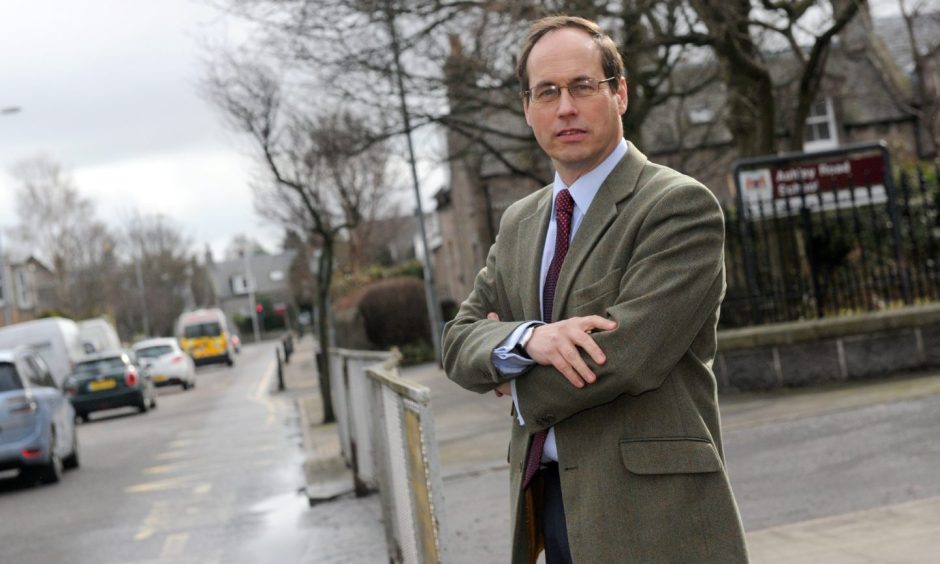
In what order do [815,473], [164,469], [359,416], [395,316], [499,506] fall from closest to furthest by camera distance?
1. [815,473]
2. [499,506]
3. [359,416]
4. [164,469]
5. [395,316]

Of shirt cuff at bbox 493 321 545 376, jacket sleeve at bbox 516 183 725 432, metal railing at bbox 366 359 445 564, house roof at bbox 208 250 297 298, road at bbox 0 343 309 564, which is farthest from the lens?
house roof at bbox 208 250 297 298

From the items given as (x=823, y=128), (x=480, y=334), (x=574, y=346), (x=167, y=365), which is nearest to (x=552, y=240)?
(x=480, y=334)

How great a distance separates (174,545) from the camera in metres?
9.33

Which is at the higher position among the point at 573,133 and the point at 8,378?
the point at 573,133

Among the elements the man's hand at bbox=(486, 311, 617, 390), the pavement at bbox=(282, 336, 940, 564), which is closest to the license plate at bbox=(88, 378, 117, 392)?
the pavement at bbox=(282, 336, 940, 564)

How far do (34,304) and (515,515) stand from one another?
81.4 m

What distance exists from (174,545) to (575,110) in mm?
7283

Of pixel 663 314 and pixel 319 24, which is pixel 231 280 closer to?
pixel 319 24

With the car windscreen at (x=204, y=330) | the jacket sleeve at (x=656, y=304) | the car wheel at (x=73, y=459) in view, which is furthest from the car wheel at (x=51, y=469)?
the car windscreen at (x=204, y=330)

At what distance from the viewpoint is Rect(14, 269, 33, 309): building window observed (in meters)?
75.6

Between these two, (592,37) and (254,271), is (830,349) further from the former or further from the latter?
(254,271)

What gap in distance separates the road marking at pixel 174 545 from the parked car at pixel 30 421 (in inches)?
189

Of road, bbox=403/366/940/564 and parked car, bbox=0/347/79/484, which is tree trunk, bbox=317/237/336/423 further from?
road, bbox=403/366/940/564

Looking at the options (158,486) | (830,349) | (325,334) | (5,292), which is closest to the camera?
(830,349)
